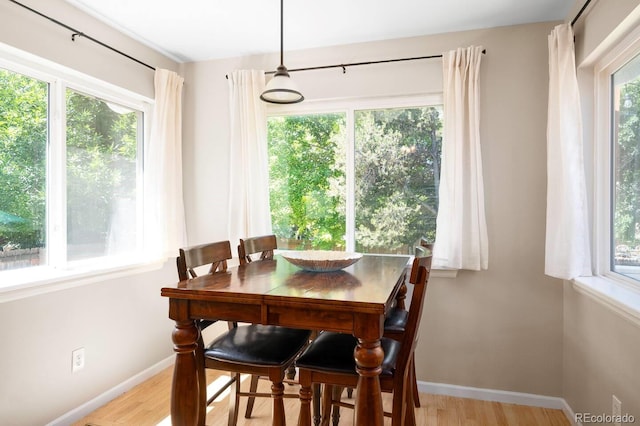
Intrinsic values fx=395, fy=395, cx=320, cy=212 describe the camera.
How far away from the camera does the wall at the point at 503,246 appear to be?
101 inches

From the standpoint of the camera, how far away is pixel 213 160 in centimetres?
324

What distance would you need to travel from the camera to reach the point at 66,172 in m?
2.42

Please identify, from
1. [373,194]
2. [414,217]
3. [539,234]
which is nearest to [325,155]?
[373,194]

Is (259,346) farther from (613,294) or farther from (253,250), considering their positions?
(613,294)

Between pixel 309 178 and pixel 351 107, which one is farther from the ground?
pixel 351 107

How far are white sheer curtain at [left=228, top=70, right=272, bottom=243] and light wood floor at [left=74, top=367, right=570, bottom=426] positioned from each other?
3.97 feet

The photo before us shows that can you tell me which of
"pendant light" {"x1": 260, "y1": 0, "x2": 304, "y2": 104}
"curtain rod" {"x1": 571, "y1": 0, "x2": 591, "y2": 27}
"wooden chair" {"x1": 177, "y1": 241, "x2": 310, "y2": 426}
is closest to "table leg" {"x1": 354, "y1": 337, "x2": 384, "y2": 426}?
"wooden chair" {"x1": 177, "y1": 241, "x2": 310, "y2": 426}

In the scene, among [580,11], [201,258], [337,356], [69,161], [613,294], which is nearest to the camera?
[337,356]

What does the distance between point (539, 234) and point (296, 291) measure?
183 centimetres

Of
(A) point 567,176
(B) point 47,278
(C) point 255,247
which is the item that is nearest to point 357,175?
(C) point 255,247

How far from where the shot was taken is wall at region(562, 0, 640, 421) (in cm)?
167

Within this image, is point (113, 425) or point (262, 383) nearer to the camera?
point (113, 425)

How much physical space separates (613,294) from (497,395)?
1185 mm

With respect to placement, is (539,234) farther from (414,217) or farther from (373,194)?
(373,194)
